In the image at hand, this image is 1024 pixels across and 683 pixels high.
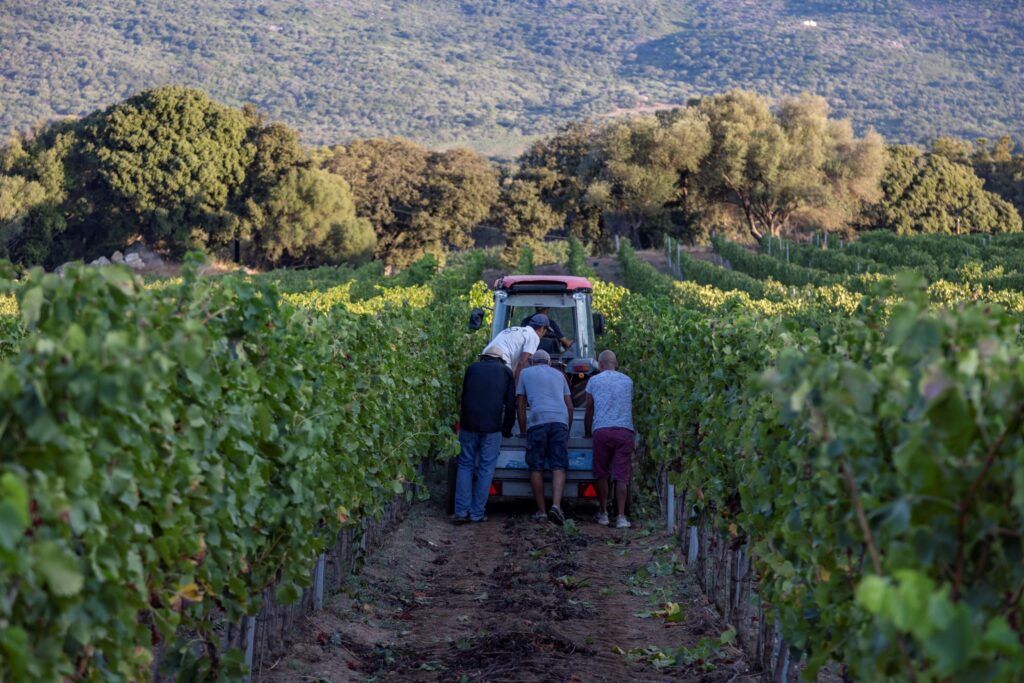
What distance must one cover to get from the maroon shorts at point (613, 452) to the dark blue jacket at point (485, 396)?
0.94 metres

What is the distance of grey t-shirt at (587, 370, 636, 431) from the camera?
37.1 feet

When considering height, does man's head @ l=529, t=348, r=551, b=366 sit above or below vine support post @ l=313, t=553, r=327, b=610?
above

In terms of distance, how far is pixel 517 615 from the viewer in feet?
26.1

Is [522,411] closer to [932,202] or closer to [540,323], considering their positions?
[540,323]

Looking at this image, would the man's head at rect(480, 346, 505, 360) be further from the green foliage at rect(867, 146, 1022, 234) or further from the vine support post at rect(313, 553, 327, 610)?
the green foliage at rect(867, 146, 1022, 234)

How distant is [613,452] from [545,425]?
0.71 metres

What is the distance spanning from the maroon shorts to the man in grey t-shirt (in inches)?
11.9

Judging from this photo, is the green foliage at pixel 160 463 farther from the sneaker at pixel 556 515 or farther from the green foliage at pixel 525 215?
the green foliage at pixel 525 215

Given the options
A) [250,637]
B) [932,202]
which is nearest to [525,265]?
[932,202]

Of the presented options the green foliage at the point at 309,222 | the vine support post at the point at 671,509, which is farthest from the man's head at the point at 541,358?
the green foliage at the point at 309,222

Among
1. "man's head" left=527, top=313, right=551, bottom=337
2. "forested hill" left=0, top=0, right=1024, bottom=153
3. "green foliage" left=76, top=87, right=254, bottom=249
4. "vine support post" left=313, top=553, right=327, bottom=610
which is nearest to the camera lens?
"vine support post" left=313, top=553, right=327, bottom=610

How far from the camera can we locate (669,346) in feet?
36.8

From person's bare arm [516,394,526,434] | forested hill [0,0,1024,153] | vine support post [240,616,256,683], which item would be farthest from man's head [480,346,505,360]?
forested hill [0,0,1024,153]

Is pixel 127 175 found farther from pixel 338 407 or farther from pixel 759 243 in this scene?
pixel 338 407
